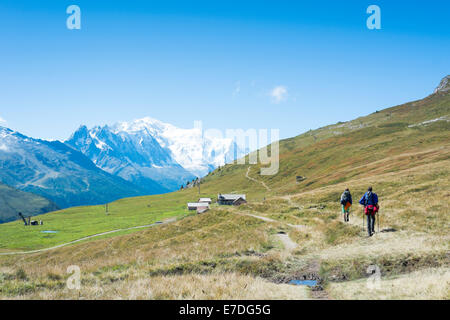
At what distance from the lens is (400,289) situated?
40.0 ft

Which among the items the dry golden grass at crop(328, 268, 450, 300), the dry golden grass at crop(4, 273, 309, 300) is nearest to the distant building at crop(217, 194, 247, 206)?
the dry golden grass at crop(328, 268, 450, 300)

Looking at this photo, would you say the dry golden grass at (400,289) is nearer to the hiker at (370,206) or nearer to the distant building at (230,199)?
the hiker at (370,206)

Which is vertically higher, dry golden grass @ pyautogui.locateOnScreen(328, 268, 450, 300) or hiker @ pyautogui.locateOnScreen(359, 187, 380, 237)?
hiker @ pyautogui.locateOnScreen(359, 187, 380, 237)

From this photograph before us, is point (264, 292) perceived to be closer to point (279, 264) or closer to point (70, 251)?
point (279, 264)

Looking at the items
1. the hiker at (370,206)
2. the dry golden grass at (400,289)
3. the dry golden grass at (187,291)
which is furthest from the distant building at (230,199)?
the dry golden grass at (187,291)

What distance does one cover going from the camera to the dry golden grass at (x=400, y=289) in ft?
35.5

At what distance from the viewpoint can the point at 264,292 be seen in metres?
A: 12.0

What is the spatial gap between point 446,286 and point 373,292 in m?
2.50

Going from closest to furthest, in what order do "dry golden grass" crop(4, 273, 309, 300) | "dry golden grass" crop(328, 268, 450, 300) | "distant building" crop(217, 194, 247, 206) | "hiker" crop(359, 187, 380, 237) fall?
"dry golden grass" crop(328, 268, 450, 300)
"dry golden grass" crop(4, 273, 309, 300)
"hiker" crop(359, 187, 380, 237)
"distant building" crop(217, 194, 247, 206)

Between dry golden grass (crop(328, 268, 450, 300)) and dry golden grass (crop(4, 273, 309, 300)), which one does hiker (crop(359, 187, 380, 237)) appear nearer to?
dry golden grass (crop(328, 268, 450, 300))

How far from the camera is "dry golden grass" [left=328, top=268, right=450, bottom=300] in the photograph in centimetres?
1083

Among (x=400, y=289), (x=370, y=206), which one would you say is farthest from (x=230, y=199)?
(x=400, y=289)

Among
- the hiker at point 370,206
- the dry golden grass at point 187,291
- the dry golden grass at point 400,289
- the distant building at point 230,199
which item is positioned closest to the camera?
the dry golden grass at point 400,289

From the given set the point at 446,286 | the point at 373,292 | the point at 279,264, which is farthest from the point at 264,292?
the point at 279,264
